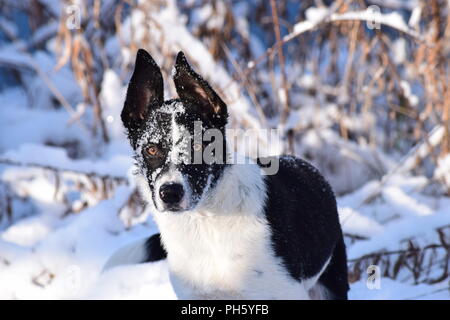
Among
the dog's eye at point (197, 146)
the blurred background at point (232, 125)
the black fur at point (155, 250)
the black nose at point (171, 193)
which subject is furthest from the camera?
the blurred background at point (232, 125)

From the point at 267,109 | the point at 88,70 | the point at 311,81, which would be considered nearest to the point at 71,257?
the point at 88,70

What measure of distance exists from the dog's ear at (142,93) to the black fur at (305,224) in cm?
Answer: 62

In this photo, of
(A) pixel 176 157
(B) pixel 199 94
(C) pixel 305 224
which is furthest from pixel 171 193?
(C) pixel 305 224

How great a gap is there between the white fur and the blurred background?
776 mm

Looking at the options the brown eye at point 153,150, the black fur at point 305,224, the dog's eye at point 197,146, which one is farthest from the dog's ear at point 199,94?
the black fur at point 305,224

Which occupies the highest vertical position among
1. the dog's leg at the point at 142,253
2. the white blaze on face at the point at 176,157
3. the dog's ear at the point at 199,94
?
the dog's ear at the point at 199,94

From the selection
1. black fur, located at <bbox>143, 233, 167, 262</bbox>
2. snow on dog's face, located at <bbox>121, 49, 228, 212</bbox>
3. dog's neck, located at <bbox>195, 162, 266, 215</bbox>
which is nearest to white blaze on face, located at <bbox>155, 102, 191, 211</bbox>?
snow on dog's face, located at <bbox>121, 49, 228, 212</bbox>

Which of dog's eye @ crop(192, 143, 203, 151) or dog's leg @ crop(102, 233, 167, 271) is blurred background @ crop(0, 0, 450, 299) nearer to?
dog's leg @ crop(102, 233, 167, 271)

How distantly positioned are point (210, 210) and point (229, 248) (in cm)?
18

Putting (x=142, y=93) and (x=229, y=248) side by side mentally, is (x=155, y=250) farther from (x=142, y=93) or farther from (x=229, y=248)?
(x=142, y=93)

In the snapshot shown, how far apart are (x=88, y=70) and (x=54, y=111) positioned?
6.23 feet

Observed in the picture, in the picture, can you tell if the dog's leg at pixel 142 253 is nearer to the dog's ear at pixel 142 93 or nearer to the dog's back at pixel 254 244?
the dog's back at pixel 254 244

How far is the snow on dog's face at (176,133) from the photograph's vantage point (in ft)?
9.37

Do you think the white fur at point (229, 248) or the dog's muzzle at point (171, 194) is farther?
the white fur at point (229, 248)
